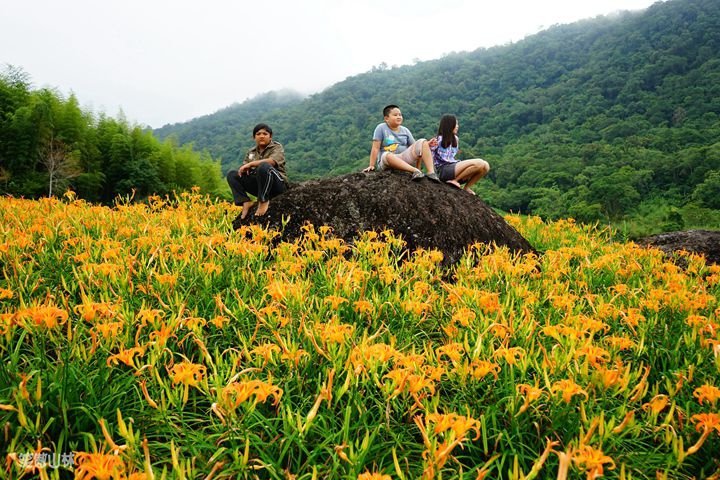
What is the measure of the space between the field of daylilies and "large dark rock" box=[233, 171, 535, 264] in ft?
3.01

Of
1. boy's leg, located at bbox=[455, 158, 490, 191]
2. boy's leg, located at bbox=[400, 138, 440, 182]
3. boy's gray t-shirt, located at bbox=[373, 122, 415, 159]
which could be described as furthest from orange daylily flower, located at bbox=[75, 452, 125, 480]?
boy's leg, located at bbox=[455, 158, 490, 191]

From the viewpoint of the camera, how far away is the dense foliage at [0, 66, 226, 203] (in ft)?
52.0

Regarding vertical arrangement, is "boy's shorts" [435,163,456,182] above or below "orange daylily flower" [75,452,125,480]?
above

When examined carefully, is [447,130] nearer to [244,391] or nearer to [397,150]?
[397,150]

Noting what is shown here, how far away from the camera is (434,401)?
141 centimetres

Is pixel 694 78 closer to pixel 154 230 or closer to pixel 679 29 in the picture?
pixel 679 29

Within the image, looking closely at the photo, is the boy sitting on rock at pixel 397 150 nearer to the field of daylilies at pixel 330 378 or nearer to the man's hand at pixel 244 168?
Result: the man's hand at pixel 244 168

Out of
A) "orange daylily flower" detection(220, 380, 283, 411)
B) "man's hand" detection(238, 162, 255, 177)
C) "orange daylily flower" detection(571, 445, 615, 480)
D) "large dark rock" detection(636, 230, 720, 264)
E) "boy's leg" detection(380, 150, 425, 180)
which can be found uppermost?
"man's hand" detection(238, 162, 255, 177)

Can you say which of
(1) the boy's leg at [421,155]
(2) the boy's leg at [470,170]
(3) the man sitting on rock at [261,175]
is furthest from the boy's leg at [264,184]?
(2) the boy's leg at [470,170]

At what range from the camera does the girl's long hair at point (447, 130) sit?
16.0 ft

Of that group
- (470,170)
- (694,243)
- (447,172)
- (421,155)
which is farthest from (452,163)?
(694,243)

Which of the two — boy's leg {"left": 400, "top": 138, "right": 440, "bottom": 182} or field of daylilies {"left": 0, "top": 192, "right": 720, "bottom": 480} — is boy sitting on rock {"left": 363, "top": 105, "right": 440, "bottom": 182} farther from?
field of daylilies {"left": 0, "top": 192, "right": 720, "bottom": 480}

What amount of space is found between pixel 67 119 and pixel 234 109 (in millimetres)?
65712

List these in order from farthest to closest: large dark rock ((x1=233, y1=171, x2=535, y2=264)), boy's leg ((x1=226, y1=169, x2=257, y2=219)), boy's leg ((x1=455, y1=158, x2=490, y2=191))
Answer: boy's leg ((x1=455, y1=158, x2=490, y2=191)), boy's leg ((x1=226, y1=169, x2=257, y2=219)), large dark rock ((x1=233, y1=171, x2=535, y2=264))
